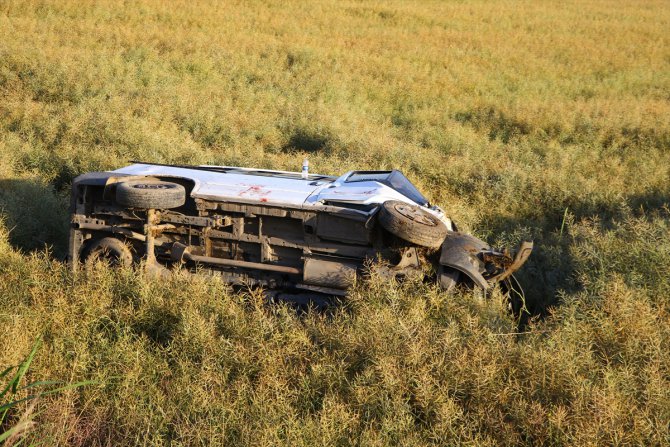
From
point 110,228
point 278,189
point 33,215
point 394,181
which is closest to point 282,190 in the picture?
point 278,189

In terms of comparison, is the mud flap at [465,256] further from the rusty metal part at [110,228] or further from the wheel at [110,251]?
the wheel at [110,251]

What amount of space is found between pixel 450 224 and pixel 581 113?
10163mm

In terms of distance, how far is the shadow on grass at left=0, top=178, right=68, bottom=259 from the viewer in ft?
26.3

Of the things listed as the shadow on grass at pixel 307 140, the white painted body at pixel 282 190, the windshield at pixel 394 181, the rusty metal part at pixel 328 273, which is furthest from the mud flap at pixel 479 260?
the shadow on grass at pixel 307 140

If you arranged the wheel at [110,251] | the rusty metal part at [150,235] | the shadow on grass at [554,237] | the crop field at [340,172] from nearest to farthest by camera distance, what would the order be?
the crop field at [340,172], the rusty metal part at [150,235], the wheel at [110,251], the shadow on grass at [554,237]

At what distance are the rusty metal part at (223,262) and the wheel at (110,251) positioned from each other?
565mm

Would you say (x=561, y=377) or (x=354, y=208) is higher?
(x=354, y=208)

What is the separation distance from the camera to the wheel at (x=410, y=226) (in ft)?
19.0

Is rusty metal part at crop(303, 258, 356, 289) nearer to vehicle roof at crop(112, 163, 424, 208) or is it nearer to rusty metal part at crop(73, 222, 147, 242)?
vehicle roof at crop(112, 163, 424, 208)

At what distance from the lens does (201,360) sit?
192 inches

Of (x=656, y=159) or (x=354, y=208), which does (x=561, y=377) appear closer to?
(x=354, y=208)

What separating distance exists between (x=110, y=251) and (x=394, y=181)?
3.27m

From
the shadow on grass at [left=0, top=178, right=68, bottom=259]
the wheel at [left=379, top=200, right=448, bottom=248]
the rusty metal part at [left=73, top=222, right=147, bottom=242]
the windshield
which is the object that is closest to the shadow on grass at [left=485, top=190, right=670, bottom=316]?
the wheel at [left=379, top=200, right=448, bottom=248]

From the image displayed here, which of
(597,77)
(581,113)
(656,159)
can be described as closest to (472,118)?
(581,113)
